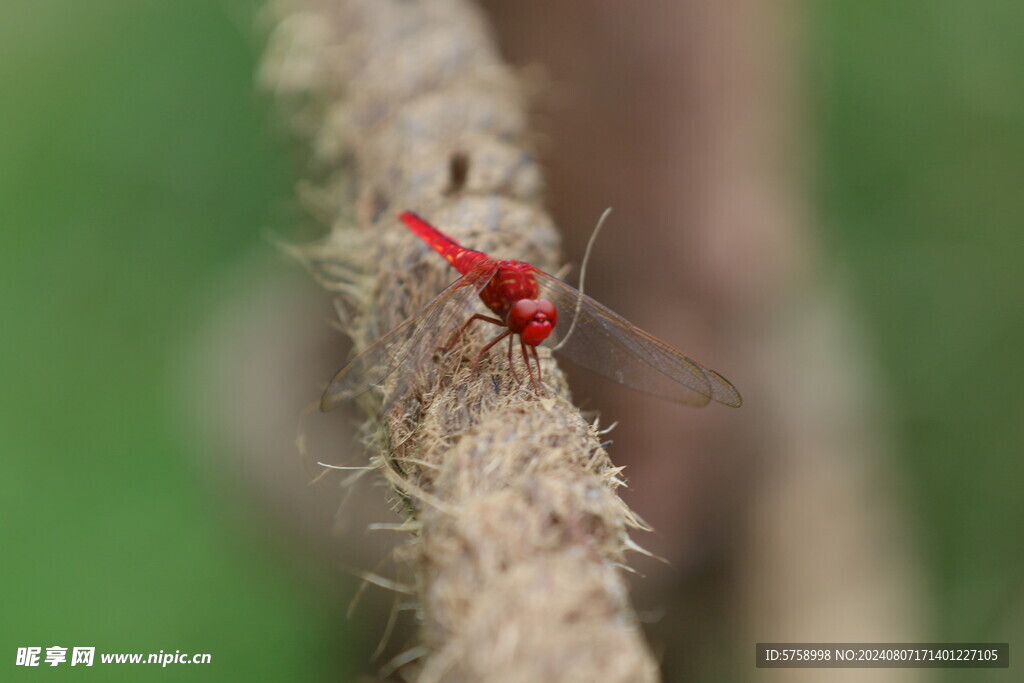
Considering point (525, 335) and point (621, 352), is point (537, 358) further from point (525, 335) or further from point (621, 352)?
point (621, 352)

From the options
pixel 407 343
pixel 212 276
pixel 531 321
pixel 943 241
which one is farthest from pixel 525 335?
pixel 943 241

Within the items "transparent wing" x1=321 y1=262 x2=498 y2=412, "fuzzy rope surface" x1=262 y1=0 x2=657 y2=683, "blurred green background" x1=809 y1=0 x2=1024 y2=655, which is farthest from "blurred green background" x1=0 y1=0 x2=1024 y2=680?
"transparent wing" x1=321 y1=262 x2=498 y2=412

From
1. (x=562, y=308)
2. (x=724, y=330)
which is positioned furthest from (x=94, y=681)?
(x=724, y=330)

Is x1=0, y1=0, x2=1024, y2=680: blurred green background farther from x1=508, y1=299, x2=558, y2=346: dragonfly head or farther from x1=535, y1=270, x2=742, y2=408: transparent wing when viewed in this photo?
x1=508, y1=299, x2=558, y2=346: dragonfly head

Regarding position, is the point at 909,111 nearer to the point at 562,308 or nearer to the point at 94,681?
the point at 562,308

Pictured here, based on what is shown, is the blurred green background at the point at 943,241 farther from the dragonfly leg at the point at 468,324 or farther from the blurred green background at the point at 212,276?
the dragonfly leg at the point at 468,324

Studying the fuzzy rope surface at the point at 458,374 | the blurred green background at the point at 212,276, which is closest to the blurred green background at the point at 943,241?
the blurred green background at the point at 212,276
